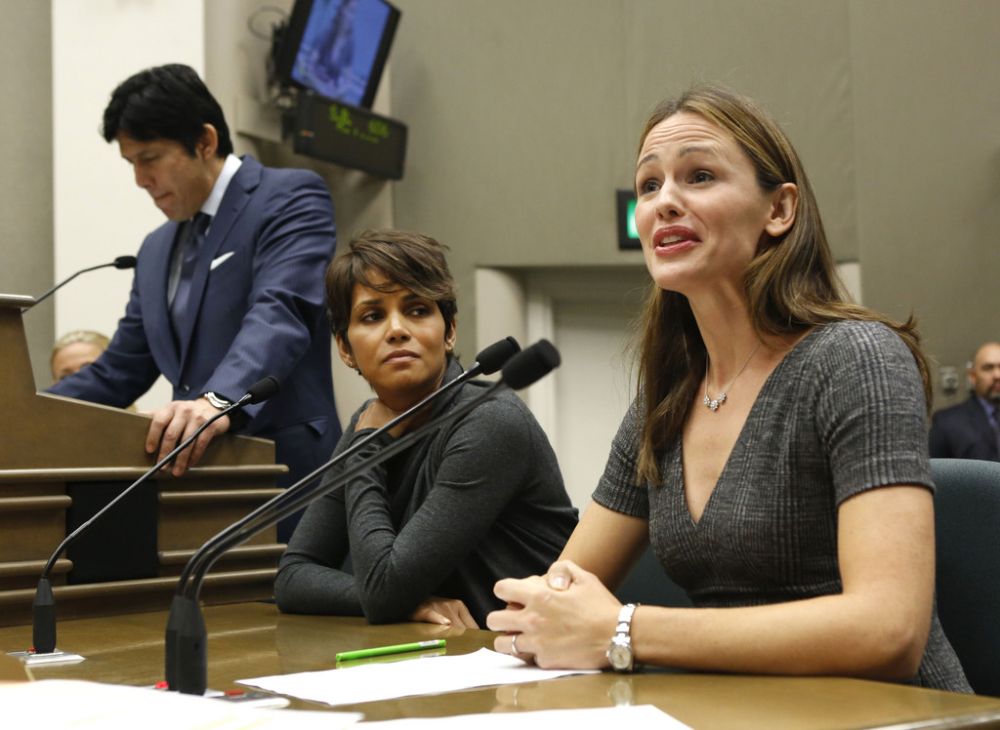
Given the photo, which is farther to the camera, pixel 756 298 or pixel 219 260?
pixel 219 260

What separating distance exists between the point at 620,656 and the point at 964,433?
18.8 ft

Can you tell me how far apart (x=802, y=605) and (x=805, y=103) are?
5286 millimetres

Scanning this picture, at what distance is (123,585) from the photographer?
2.25m

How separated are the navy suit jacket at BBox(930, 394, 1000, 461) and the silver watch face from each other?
552cm

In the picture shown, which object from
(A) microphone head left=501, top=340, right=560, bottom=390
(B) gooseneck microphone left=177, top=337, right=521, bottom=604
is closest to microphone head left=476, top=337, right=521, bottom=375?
(B) gooseneck microphone left=177, top=337, right=521, bottom=604

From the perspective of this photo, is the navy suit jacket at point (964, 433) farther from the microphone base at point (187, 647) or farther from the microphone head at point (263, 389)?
Answer: the microphone base at point (187, 647)

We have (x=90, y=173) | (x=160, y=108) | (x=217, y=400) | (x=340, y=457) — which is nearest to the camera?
(x=340, y=457)

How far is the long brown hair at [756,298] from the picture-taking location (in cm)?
162

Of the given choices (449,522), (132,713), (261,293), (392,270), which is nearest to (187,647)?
(132,713)

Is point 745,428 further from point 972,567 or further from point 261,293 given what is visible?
point 261,293

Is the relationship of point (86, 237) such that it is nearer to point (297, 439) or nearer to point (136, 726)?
point (297, 439)

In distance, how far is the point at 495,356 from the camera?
149 cm

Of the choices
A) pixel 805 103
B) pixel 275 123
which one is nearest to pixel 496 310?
pixel 275 123

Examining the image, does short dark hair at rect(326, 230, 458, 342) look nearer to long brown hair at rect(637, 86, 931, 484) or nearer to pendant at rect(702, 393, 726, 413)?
long brown hair at rect(637, 86, 931, 484)
